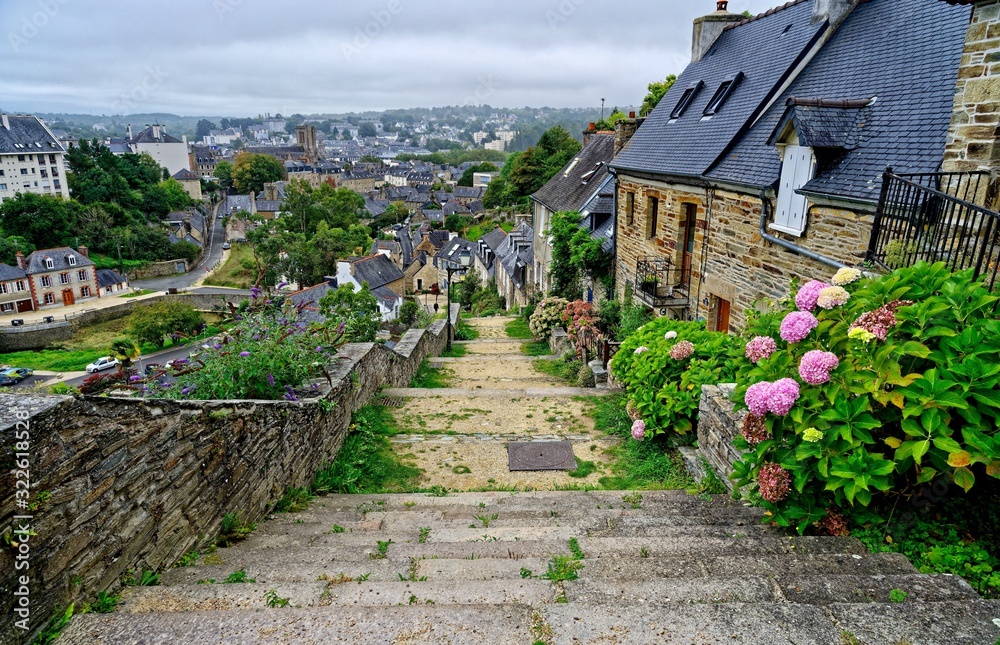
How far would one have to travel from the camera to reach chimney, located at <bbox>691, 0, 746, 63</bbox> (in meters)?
15.0

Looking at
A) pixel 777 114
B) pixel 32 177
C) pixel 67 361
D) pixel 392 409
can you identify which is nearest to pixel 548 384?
pixel 392 409

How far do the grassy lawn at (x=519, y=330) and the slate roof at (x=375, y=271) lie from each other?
67.1 ft

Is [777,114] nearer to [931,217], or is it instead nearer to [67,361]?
[931,217]

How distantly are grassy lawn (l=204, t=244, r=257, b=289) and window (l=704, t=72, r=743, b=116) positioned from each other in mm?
57821

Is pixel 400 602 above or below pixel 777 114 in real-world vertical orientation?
below

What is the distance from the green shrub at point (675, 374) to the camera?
6.29 metres

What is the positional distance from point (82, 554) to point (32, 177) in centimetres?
9187

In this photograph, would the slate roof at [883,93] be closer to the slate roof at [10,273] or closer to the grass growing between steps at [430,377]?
the grass growing between steps at [430,377]

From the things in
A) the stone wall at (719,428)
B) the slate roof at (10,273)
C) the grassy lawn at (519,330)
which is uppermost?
the stone wall at (719,428)

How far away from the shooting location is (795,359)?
391 cm

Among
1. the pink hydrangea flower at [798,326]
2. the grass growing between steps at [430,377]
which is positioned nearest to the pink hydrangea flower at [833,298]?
the pink hydrangea flower at [798,326]

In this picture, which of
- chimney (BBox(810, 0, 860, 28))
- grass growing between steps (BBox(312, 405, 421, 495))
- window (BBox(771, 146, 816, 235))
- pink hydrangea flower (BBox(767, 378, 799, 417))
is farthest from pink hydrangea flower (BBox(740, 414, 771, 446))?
chimney (BBox(810, 0, 860, 28))

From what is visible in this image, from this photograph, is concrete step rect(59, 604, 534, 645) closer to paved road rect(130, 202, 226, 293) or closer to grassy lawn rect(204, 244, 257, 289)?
grassy lawn rect(204, 244, 257, 289)
